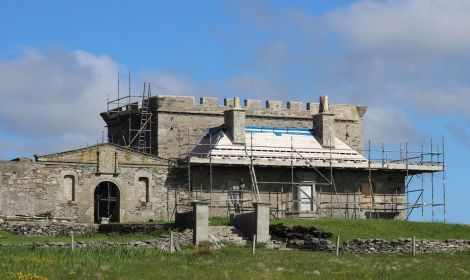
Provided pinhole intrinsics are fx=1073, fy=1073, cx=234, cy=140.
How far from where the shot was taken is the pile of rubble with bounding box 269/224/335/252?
4381 cm

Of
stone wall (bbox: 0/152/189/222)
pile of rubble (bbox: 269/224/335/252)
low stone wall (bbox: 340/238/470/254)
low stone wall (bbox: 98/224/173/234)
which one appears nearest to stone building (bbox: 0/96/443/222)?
stone wall (bbox: 0/152/189/222)

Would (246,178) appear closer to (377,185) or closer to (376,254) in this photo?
(377,185)

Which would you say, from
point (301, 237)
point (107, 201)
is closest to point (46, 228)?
point (107, 201)

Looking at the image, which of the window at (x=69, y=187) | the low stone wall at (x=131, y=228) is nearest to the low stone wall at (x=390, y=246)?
the low stone wall at (x=131, y=228)

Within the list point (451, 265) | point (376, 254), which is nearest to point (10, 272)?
point (451, 265)

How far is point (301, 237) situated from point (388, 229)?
582 cm

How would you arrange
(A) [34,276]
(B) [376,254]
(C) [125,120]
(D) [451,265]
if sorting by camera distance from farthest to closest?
1. (C) [125,120]
2. (B) [376,254]
3. (D) [451,265]
4. (A) [34,276]

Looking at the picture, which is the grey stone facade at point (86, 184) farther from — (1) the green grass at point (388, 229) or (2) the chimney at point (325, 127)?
(2) the chimney at point (325, 127)

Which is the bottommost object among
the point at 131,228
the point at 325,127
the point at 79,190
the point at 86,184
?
the point at 131,228

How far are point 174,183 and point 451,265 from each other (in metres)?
24.5

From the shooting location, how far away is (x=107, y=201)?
56406mm

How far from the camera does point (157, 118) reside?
6019 cm

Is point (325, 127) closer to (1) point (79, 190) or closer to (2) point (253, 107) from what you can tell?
(2) point (253, 107)

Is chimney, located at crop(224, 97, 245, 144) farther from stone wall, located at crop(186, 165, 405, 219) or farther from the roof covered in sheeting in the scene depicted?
stone wall, located at crop(186, 165, 405, 219)
